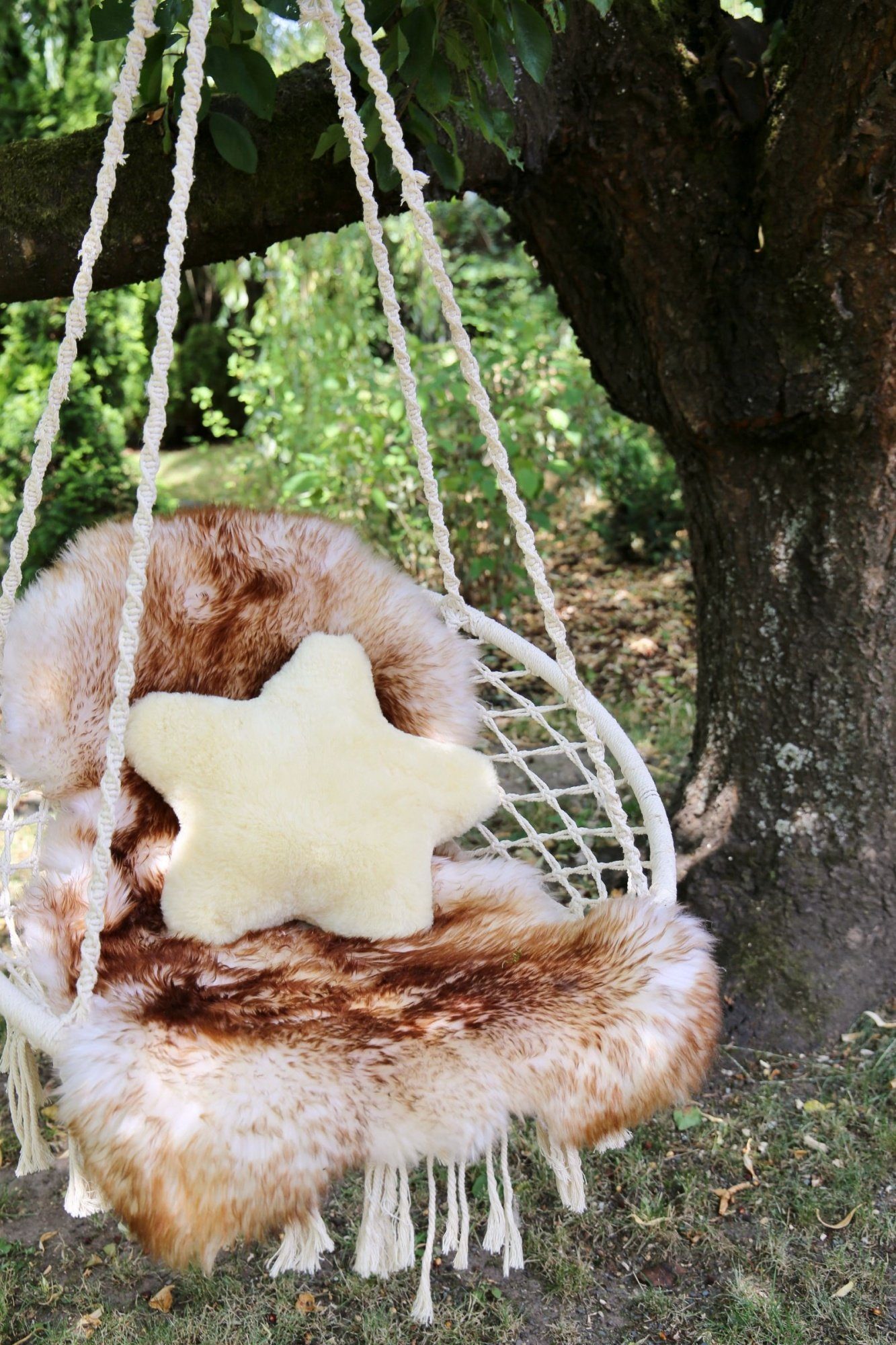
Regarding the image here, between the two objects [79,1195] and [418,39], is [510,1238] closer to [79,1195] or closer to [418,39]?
[79,1195]

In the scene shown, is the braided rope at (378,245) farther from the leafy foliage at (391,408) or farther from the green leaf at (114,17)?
the leafy foliage at (391,408)

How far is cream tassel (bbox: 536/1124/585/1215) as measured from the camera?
107 centimetres

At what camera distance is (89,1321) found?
132 cm

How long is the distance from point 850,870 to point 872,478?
672 mm

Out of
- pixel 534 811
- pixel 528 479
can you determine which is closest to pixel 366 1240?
pixel 534 811

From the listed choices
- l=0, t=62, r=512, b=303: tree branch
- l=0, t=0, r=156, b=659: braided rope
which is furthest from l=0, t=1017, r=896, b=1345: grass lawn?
l=0, t=62, r=512, b=303: tree branch

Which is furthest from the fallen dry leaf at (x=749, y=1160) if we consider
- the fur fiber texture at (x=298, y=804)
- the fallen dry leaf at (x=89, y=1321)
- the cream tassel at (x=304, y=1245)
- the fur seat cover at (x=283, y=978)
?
the fallen dry leaf at (x=89, y=1321)

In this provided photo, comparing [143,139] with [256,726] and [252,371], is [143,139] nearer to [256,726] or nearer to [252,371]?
[256,726]

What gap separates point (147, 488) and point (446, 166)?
74cm

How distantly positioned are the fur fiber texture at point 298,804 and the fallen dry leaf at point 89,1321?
0.53 m

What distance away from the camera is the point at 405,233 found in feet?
10.8

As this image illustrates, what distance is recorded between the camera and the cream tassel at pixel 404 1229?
1.03 metres

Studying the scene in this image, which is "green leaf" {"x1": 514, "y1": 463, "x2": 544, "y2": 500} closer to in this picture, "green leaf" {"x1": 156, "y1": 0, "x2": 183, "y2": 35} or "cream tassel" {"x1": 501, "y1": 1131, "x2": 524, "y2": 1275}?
"green leaf" {"x1": 156, "y1": 0, "x2": 183, "y2": 35}

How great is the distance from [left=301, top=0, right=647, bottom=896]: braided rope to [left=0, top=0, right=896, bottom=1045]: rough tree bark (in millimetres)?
411
